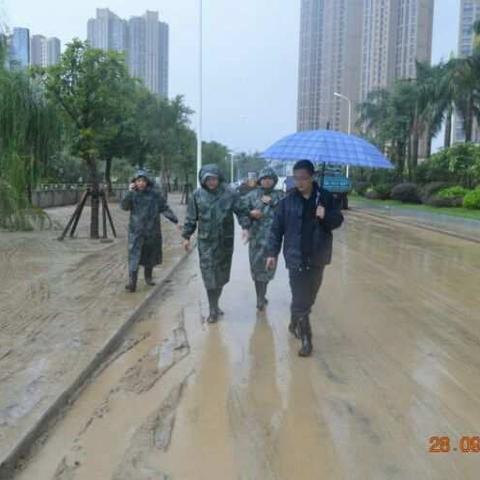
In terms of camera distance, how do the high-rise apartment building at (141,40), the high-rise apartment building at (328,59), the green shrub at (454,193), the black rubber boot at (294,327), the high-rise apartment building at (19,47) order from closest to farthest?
the black rubber boot at (294,327) → the high-rise apartment building at (19,47) → the green shrub at (454,193) → the high-rise apartment building at (141,40) → the high-rise apartment building at (328,59)

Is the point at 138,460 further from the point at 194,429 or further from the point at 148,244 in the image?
the point at 148,244

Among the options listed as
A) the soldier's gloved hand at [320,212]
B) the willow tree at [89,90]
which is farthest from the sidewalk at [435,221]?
the soldier's gloved hand at [320,212]

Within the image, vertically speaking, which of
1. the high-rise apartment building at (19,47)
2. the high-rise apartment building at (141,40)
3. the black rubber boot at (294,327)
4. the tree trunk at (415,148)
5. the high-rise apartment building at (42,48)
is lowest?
the black rubber boot at (294,327)

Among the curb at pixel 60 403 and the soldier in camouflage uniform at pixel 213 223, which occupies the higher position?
the soldier in camouflage uniform at pixel 213 223

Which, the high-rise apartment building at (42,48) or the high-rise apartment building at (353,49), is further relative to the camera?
the high-rise apartment building at (353,49)

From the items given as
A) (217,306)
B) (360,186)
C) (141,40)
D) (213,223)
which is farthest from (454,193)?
(213,223)

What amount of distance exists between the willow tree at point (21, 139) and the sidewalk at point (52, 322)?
3283 mm

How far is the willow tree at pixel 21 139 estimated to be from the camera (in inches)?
682

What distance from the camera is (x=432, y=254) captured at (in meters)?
15.9

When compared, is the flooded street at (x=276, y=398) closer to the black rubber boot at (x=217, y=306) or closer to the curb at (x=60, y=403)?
the curb at (x=60, y=403)

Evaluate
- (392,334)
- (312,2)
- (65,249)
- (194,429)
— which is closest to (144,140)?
(65,249)

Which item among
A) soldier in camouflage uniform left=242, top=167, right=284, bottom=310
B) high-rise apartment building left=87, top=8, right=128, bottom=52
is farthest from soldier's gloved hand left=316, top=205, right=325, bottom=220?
high-rise apartment building left=87, top=8, right=128, bottom=52

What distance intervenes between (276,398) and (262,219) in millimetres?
3408
